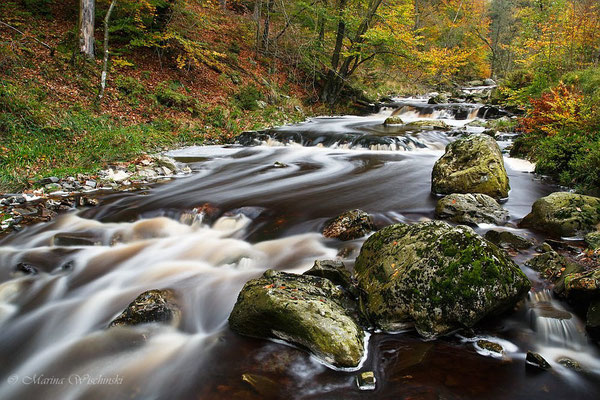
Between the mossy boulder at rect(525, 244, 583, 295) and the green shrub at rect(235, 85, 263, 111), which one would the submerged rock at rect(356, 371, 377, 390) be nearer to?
the mossy boulder at rect(525, 244, 583, 295)

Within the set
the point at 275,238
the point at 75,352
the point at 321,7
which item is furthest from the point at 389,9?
the point at 75,352

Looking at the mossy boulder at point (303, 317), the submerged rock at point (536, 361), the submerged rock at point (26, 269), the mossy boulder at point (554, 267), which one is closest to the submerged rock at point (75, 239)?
the submerged rock at point (26, 269)

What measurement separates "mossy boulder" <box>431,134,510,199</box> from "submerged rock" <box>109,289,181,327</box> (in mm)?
5401

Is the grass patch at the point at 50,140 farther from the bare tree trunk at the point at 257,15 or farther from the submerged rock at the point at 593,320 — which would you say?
the bare tree trunk at the point at 257,15

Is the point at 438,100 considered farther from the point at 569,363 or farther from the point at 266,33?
the point at 569,363

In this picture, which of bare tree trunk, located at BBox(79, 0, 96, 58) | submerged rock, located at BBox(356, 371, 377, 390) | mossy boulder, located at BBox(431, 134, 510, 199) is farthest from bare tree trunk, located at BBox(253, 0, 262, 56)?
submerged rock, located at BBox(356, 371, 377, 390)

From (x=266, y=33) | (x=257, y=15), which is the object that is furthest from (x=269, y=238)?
(x=266, y=33)

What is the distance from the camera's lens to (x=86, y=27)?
11617mm

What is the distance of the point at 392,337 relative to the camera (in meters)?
3.33

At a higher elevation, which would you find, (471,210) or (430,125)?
(430,125)

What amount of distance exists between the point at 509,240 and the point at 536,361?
7.16 ft

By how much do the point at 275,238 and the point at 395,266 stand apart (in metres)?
2.40

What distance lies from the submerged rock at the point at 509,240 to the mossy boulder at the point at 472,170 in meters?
1.96

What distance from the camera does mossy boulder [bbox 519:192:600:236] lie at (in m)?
5.02
